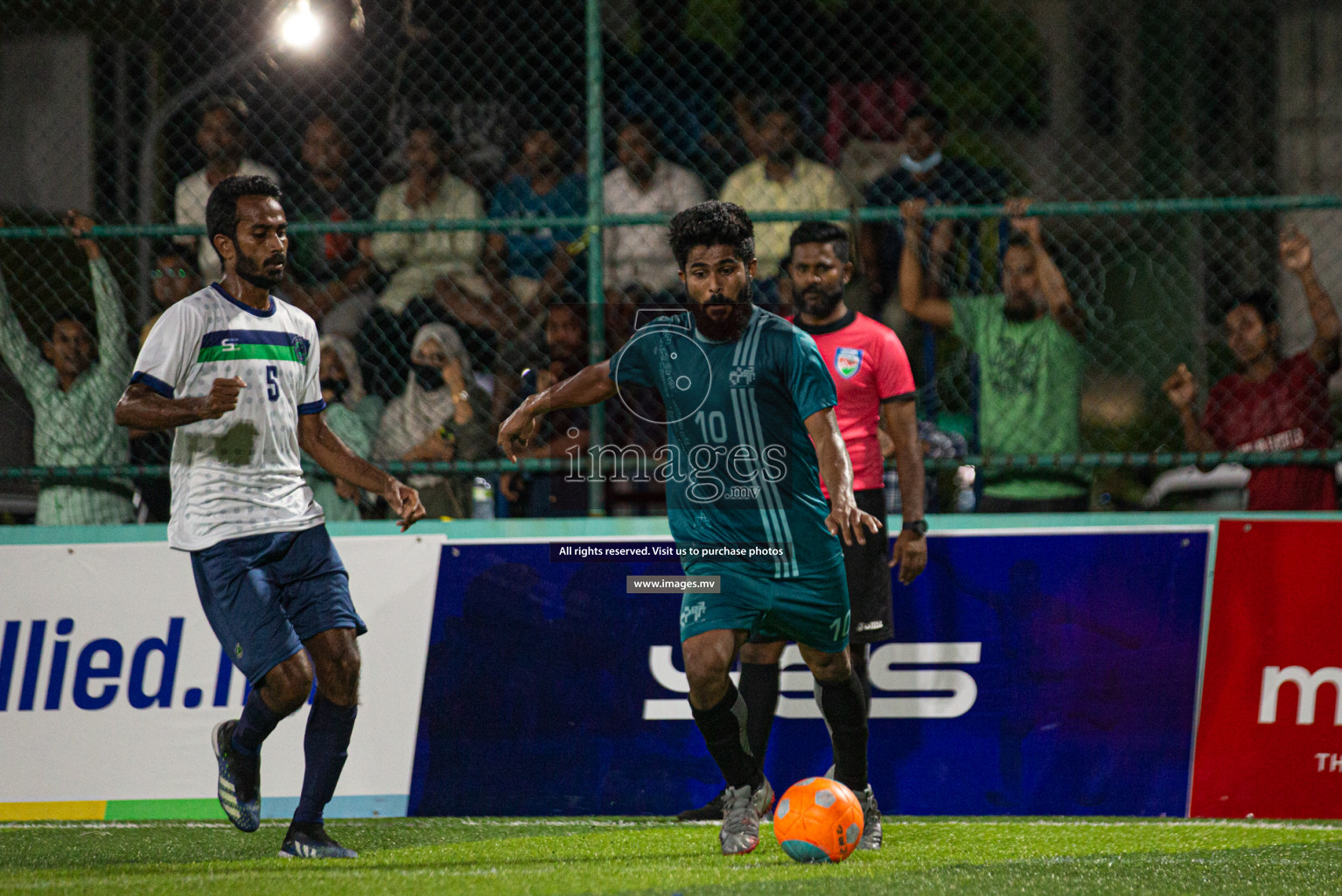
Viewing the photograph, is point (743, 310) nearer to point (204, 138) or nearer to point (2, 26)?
point (204, 138)

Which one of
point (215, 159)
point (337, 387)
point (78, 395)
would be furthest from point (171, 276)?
point (337, 387)

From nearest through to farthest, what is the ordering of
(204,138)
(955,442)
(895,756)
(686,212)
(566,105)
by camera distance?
(686,212), (895,756), (955,442), (204,138), (566,105)

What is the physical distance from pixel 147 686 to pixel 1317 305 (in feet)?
17.5

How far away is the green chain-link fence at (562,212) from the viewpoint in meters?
6.09

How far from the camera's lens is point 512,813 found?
5730 millimetres

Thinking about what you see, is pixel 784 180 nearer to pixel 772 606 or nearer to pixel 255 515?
pixel 772 606

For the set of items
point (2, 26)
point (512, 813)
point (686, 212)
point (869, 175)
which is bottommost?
point (512, 813)

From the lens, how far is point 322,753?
15.3 ft

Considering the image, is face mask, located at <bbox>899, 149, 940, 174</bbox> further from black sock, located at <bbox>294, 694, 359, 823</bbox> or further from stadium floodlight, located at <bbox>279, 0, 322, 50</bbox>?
black sock, located at <bbox>294, 694, 359, 823</bbox>

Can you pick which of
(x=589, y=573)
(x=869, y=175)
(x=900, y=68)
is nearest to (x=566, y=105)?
(x=869, y=175)

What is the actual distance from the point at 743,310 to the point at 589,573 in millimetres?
1641

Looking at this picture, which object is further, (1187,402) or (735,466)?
(1187,402)

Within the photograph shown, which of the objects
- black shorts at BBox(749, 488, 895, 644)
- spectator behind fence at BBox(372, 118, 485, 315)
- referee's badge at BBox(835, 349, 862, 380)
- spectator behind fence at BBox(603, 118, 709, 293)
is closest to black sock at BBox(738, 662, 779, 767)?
black shorts at BBox(749, 488, 895, 644)

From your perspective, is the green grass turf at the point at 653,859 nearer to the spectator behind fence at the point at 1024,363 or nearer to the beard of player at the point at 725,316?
the spectator behind fence at the point at 1024,363
